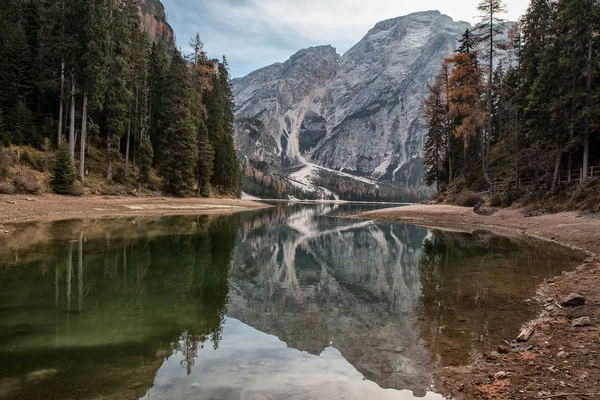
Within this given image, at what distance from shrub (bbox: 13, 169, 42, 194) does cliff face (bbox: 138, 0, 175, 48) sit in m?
137

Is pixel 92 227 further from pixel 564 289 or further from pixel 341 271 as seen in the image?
pixel 564 289

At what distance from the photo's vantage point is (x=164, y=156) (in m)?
55.6

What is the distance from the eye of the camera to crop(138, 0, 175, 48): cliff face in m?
155

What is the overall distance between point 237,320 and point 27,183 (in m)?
30.1

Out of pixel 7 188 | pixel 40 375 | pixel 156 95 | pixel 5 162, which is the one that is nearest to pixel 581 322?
pixel 40 375

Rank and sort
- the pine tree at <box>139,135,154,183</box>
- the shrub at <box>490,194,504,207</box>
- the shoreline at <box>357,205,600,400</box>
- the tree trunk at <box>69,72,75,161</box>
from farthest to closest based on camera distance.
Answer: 1. the pine tree at <box>139,135,154,183</box>
2. the shrub at <box>490,194,504,207</box>
3. the tree trunk at <box>69,72,75,161</box>
4. the shoreline at <box>357,205,600,400</box>

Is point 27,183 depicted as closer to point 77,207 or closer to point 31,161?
→ point 77,207

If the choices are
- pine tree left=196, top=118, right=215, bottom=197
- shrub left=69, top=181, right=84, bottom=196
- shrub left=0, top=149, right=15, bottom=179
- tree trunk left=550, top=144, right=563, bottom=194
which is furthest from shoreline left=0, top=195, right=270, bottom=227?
tree trunk left=550, top=144, right=563, bottom=194

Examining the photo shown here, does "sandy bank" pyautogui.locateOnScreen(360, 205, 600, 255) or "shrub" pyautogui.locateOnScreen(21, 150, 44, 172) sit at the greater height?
"shrub" pyautogui.locateOnScreen(21, 150, 44, 172)

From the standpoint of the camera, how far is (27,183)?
2952 centimetres

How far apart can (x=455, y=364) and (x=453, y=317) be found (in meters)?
2.70

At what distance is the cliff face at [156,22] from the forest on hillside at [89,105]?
106061 millimetres

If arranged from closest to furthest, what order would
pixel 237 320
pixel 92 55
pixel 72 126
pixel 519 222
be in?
pixel 237 320
pixel 519 222
pixel 72 126
pixel 92 55

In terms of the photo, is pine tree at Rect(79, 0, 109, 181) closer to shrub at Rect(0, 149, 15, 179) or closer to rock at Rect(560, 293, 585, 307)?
shrub at Rect(0, 149, 15, 179)
